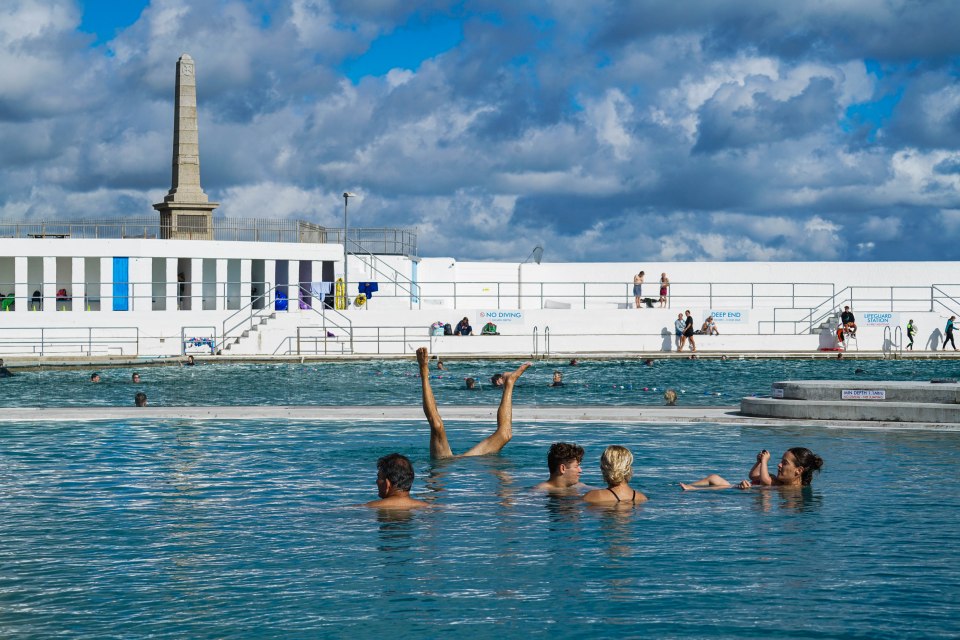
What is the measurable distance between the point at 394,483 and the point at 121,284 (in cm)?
4099

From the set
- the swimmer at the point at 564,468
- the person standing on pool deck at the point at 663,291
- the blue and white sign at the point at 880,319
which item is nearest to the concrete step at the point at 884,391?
the swimmer at the point at 564,468

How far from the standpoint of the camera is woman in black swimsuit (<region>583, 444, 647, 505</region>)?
10336 mm

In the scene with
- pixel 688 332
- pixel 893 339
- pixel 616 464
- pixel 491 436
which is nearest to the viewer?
pixel 616 464

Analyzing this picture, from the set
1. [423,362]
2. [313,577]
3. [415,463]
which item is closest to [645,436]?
[415,463]

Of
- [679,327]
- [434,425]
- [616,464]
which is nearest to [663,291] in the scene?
[679,327]

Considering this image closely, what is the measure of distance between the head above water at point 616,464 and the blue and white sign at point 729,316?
3691 centimetres

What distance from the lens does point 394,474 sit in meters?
10.2

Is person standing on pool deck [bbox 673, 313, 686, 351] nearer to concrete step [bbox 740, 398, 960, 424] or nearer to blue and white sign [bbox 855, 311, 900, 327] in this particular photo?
blue and white sign [bbox 855, 311, 900, 327]

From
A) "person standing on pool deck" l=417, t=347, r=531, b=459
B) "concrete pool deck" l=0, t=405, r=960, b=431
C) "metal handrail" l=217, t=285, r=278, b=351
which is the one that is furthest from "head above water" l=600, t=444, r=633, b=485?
"metal handrail" l=217, t=285, r=278, b=351

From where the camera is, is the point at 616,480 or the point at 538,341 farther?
the point at 538,341

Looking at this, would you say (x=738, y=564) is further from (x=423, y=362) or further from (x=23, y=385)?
(x=23, y=385)

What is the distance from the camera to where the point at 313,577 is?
321 inches

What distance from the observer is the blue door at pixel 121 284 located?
4841cm

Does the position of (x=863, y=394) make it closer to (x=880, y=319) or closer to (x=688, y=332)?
(x=688, y=332)
